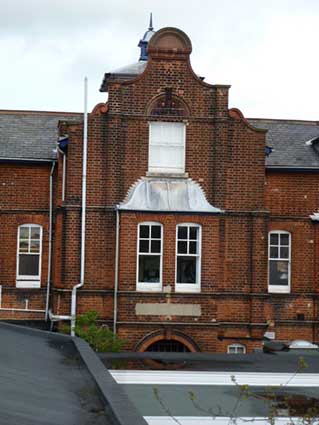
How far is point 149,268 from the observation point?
2673 centimetres

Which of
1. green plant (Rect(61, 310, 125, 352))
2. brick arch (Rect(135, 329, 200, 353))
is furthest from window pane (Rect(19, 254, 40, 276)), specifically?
brick arch (Rect(135, 329, 200, 353))

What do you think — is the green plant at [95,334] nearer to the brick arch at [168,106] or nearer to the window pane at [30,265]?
the window pane at [30,265]

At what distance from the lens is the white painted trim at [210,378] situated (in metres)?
13.7

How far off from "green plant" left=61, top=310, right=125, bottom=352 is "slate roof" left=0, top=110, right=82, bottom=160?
6154 millimetres

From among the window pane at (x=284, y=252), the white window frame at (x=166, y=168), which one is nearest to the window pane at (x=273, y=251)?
the window pane at (x=284, y=252)

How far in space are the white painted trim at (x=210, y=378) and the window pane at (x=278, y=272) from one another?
572 inches

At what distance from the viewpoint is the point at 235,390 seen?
12.8 m

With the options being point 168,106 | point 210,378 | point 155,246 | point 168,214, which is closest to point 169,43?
point 168,106

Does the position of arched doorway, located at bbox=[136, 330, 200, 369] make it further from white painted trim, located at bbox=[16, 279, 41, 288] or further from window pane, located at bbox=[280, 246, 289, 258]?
window pane, located at bbox=[280, 246, 289, 258]

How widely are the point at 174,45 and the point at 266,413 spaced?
1787 centimetres

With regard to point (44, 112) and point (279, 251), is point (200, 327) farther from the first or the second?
point (44, 112)

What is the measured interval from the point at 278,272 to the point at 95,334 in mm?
8102

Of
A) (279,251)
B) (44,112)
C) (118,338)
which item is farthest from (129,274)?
(44,112)

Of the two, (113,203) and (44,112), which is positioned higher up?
(44,112)
